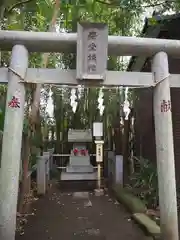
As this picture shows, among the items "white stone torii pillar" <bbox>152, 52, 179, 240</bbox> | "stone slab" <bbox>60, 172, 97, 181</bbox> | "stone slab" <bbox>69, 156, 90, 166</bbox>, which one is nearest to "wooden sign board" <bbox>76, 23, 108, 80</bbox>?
"white stone torii pillar" <bbox>152, 52, 179, 240</bbox>

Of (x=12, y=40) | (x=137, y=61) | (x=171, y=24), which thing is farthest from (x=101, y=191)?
(x=12, y=40)

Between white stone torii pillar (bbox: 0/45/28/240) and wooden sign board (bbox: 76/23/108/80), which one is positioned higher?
wooden sign board (bbox: 76/23/108/80)

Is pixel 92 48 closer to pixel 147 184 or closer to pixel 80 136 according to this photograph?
pixel 147 184

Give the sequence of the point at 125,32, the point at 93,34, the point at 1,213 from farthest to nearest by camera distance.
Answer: the point at 125,32 → the point at 93,34 → the point at 1,213

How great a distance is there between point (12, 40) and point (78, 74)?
44.3 inches

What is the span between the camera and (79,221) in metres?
6.63

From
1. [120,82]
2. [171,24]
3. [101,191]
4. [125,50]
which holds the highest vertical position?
[171,24]

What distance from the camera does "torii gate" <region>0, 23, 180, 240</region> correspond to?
14.5ft

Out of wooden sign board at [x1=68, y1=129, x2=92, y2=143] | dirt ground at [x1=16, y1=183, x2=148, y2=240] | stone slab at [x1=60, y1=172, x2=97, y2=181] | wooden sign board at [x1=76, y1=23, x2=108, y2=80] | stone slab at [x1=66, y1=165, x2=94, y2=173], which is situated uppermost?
wooden sign board at [x1=76, y1=23, x2=108, y2=80]

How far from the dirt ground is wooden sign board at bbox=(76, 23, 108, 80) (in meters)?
2.98

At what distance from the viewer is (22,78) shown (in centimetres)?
453

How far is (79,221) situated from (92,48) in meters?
3.86

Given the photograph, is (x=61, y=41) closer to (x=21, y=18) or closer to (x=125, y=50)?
(x=125, y=50)

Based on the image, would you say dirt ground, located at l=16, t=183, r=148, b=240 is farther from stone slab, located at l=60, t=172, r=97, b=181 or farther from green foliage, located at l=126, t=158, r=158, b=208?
stone slab, located at l=60, t=172, r=97, b=181
